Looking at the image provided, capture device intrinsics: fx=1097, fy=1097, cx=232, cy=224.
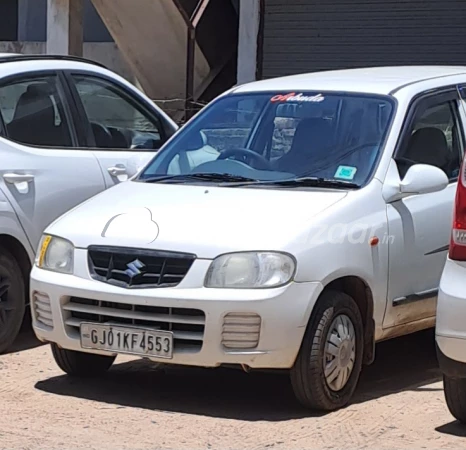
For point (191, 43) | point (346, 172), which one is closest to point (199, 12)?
point (191, 43)

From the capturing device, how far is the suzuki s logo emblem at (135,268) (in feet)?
18.4

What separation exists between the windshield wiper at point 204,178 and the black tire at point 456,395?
167 cm

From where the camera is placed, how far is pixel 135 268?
561cm

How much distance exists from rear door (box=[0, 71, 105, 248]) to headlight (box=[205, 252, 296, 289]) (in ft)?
6.77

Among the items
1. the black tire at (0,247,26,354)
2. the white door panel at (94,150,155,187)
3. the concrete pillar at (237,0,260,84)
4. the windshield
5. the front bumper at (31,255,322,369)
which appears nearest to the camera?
the front bumper at (31,255,322,369)

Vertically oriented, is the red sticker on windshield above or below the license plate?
above

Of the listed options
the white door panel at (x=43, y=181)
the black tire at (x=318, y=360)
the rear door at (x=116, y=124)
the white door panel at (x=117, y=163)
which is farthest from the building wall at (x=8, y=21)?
the black tire at (x=318, y=360)

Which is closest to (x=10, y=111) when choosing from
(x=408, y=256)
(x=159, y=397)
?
(x=159, y=397)

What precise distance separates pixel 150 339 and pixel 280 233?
86cm

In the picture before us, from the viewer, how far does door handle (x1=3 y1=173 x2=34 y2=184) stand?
693 cm

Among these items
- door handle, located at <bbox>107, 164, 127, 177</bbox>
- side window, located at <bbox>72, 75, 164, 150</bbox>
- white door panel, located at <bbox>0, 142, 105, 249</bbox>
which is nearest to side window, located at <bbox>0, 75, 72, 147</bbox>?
white door panel, located at <bbox>0, 142, 105, 249</bbox>

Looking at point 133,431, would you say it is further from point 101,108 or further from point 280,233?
point 101,108

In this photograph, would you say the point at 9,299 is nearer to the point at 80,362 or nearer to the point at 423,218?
the point at 80,362

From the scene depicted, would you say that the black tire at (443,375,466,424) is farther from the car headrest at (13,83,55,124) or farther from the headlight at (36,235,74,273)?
the car headrest at (13,83,55,124)
